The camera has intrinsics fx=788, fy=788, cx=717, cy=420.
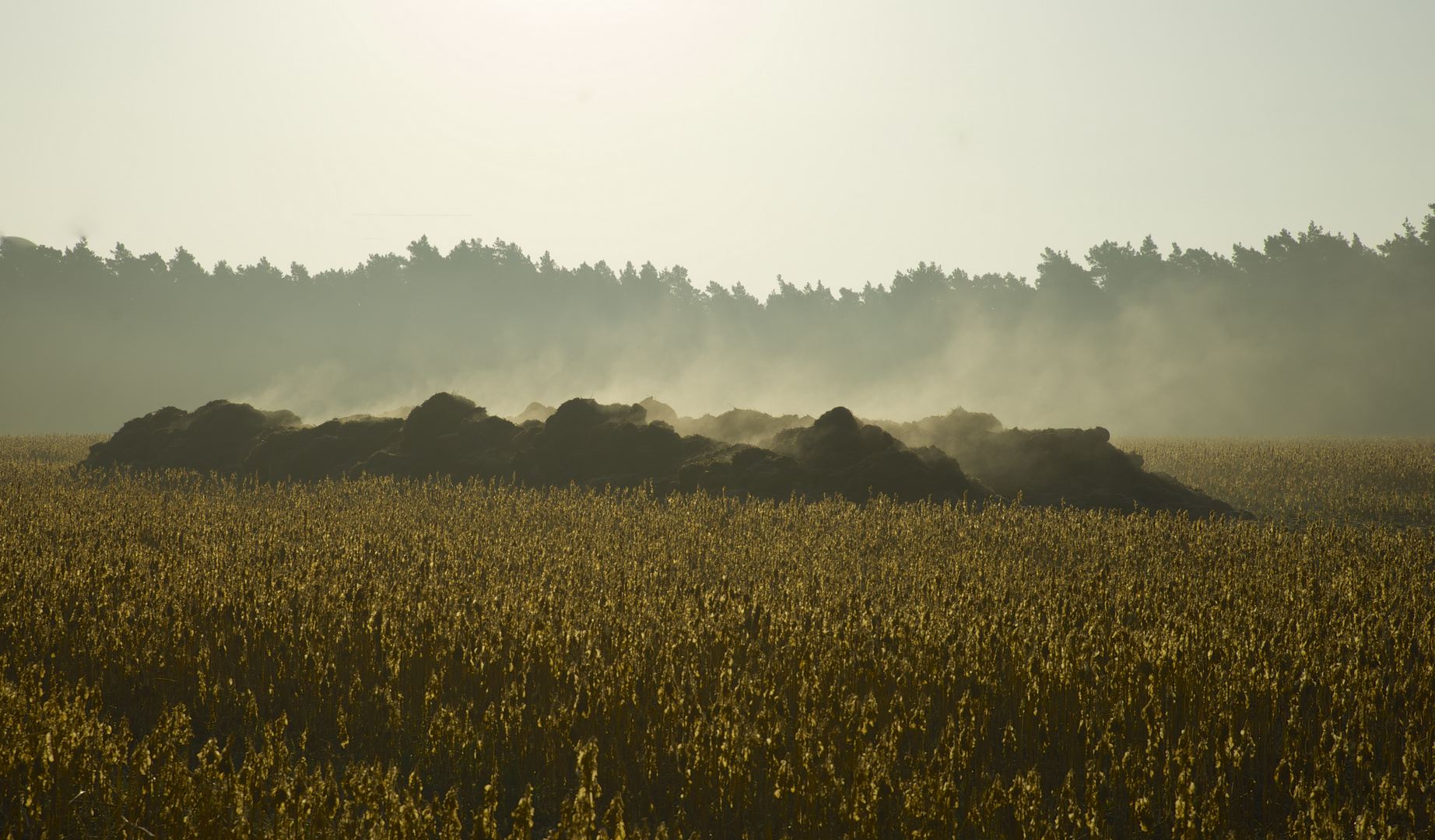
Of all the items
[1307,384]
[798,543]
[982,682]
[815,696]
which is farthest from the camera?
[1307,384]

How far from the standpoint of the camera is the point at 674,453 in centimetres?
1931

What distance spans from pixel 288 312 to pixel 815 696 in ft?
310

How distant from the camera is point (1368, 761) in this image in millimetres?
4062

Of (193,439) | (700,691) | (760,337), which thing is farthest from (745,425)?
(760,337)

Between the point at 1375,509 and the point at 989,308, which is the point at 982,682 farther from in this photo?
the point at 989,308

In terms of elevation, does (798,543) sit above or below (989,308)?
below

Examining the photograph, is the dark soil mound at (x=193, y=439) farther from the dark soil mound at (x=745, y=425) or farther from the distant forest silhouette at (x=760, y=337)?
the distant forest silhouette at (x=760, y=337)

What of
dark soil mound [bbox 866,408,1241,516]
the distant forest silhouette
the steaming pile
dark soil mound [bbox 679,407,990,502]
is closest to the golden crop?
dark soil mound [bbox 866,408,1241,516]

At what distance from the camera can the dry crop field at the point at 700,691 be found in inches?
136

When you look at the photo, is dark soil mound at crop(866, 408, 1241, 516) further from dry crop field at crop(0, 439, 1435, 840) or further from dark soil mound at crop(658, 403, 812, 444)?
dry crop field at crop(0, 439, 1435, 840)

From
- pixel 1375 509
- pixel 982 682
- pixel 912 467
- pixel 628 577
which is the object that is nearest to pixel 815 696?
pixel 982 682

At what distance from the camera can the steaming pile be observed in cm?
1680

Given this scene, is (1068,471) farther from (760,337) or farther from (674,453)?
(760,337)

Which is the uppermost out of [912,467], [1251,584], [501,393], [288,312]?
[288,312]
